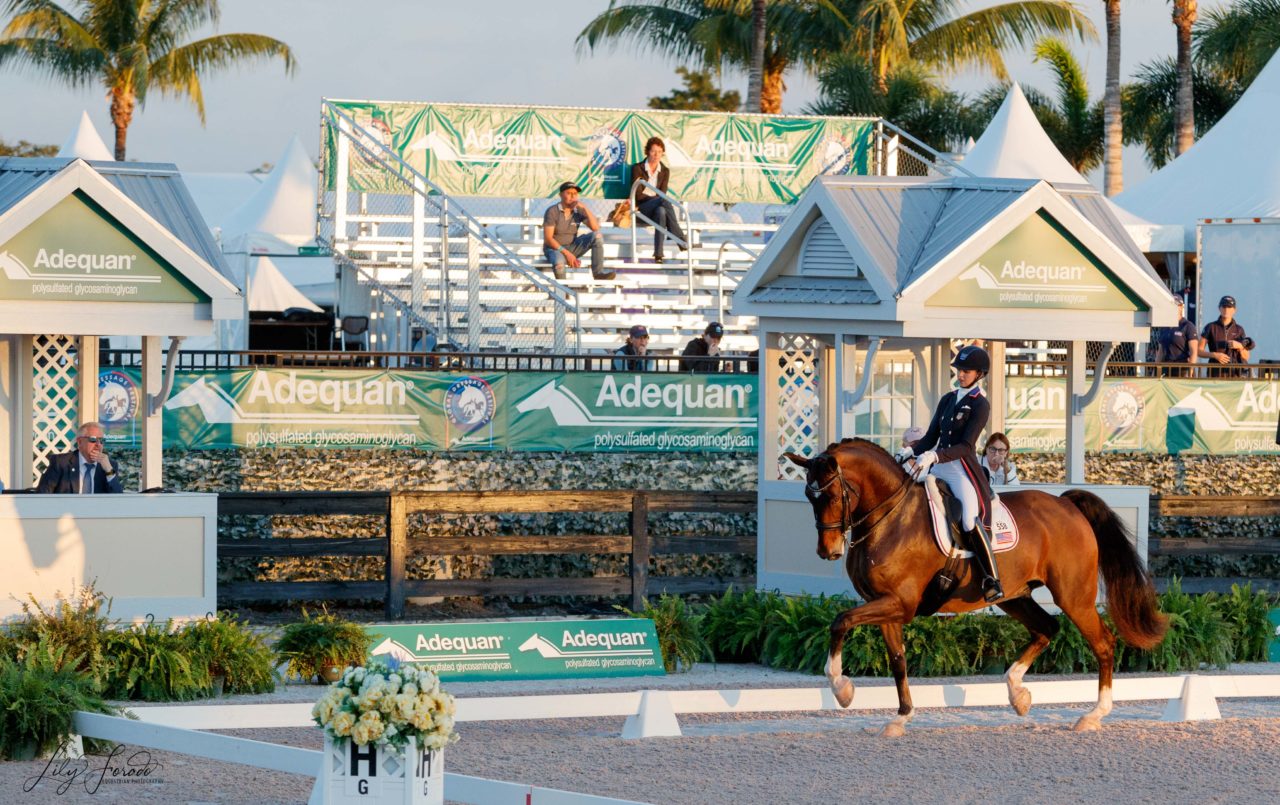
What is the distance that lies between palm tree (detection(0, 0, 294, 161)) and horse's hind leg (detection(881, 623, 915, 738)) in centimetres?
3808

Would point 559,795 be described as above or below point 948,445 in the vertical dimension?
below

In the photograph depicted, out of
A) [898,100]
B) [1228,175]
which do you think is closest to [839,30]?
[898,100]

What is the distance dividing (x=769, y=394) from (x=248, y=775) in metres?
6.94

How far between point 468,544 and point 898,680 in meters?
5.26

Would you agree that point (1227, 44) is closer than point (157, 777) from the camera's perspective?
No

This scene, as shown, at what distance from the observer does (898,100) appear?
44.3 meters

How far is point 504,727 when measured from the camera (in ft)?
39.8

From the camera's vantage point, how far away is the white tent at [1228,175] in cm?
2998

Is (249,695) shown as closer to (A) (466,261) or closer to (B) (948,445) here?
(B) (948,445)

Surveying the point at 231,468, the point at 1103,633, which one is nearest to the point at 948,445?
the point at 1103,633

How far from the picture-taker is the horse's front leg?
11.4 meters

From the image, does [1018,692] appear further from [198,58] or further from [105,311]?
[198,58]

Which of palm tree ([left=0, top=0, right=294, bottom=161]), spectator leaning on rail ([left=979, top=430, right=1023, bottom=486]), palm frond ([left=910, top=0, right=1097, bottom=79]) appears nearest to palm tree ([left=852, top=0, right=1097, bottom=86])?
palm frond ([left=910, top=0, right=1097, bottom=79])

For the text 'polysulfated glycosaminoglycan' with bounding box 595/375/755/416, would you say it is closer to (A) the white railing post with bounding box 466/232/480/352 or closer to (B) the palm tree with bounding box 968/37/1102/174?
(A) the white railing post with bounding box 466/232/480/352
